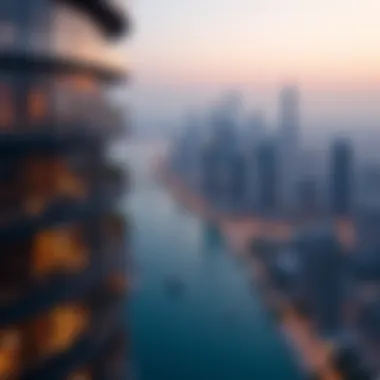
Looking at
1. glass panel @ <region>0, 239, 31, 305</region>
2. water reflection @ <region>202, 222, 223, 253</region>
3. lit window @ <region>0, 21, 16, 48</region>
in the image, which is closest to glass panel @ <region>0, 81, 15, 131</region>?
lit window @ <region>0, 21, 16, 48</region>

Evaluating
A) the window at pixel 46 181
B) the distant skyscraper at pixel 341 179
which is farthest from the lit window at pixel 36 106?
the distant skyscraper at pixel 341 179

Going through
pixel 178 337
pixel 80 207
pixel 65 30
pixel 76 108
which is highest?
pixel 65 30

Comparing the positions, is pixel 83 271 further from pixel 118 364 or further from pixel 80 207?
pixel 118 364

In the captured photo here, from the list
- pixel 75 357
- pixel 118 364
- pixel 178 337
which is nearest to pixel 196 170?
pixel 178 337

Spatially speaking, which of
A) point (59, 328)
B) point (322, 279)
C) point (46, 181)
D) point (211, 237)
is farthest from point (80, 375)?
point (322, 279)

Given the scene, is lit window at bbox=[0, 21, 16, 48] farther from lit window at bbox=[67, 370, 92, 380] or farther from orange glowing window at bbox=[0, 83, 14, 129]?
lit window at bbox=[67, 370, 92, 380]

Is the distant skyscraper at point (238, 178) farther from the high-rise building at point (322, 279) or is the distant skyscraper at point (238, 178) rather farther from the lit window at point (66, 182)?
the lit window at point (66, 182)
